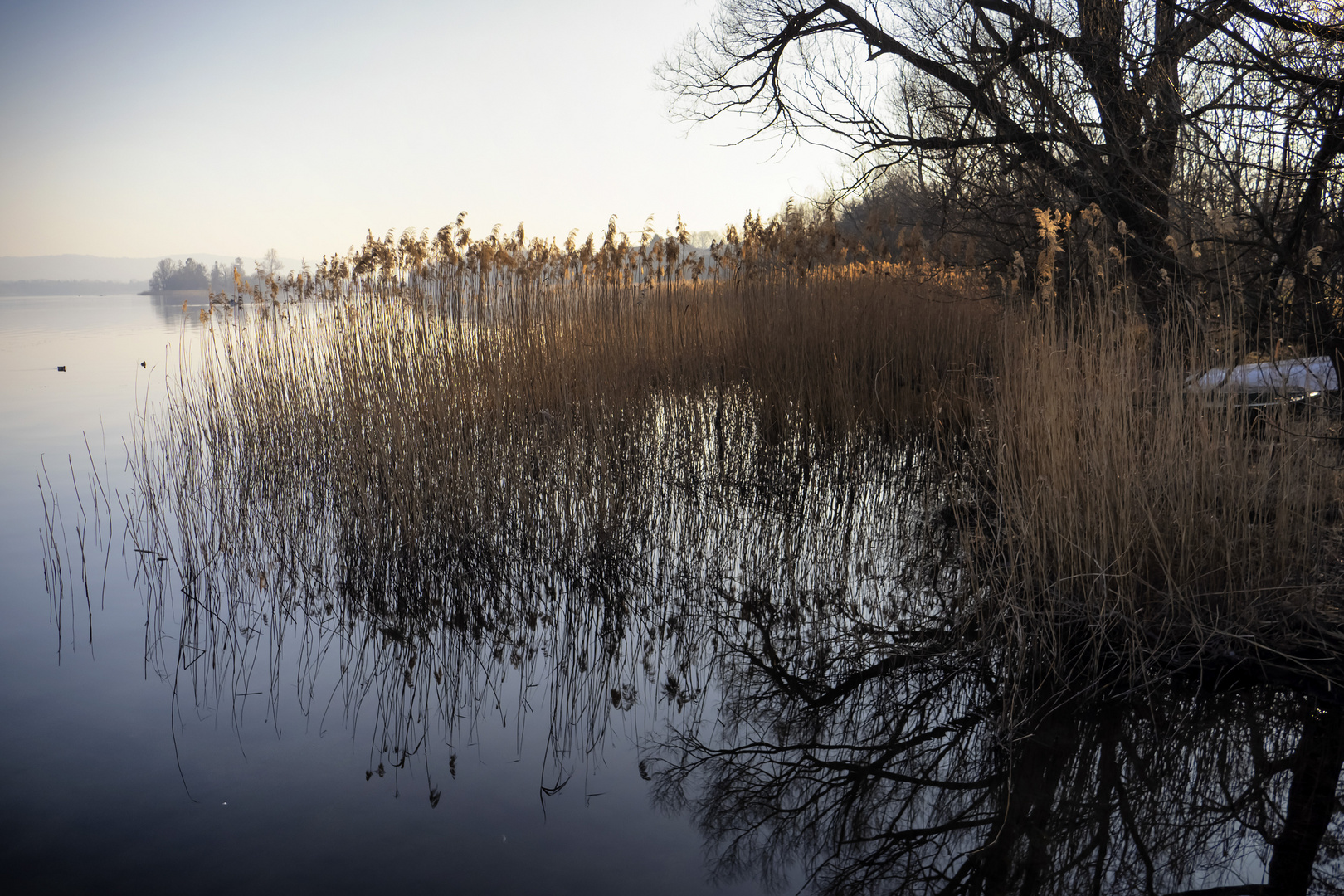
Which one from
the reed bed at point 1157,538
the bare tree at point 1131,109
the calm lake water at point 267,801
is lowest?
the calm lake water at point 267,801

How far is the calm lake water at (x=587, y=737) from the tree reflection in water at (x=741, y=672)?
12 mm

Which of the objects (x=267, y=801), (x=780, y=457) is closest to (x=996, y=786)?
(x=267, y=801)

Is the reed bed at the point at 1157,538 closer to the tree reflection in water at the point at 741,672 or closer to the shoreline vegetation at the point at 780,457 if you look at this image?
the shoreline vegetation at the point at 780,457

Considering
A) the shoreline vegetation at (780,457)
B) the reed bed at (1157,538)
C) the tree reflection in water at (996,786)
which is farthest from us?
the shoreline vegetation at (780,457)

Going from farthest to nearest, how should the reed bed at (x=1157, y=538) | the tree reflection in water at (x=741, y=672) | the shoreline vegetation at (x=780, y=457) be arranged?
the shoreline vegetation at (x=780, y=457) < the reed bed at (x=1157, y=538) < the tree reflection in water at (x=741, y=672)

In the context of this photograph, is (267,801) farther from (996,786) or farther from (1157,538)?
(1157,538)

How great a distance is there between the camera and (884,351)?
6.46 meters

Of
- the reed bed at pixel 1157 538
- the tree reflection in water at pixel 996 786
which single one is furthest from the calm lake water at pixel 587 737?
the reed bed at pixel 1157 538

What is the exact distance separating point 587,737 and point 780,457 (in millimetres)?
3243

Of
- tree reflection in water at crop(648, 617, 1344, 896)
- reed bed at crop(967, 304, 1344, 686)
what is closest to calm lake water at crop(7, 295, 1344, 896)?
tree reflection in water at crop(648, 617, 1344, 896)

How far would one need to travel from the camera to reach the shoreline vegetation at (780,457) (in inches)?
106

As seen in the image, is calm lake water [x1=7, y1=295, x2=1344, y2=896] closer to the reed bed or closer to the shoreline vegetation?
the shoreline vegetation

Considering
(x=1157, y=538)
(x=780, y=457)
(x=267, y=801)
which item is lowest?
(x=267, y=801)

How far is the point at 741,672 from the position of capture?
9.13 feet
